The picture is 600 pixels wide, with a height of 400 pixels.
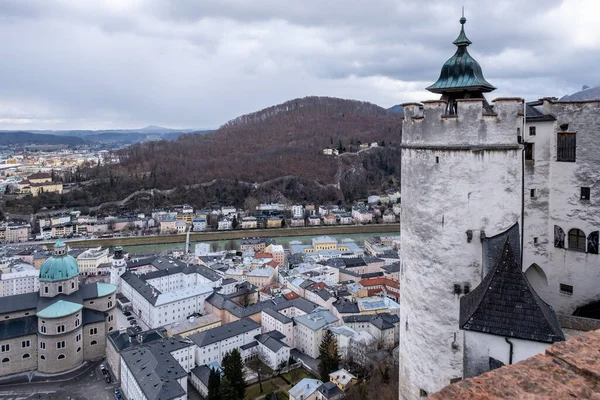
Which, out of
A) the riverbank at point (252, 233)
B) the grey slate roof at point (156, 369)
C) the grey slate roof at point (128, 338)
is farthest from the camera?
the riverbank at point (252, 233)

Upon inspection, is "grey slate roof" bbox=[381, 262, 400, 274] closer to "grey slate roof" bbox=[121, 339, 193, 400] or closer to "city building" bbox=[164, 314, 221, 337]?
"city building" bbox=[164, 314, 221, 337]

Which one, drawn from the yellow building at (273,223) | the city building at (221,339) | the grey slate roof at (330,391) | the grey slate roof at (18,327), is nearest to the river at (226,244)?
the yellow building at (273,223)

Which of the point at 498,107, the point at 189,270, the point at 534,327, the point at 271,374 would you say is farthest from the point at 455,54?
the point at 189,270

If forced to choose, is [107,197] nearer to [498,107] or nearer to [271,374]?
[271,374]

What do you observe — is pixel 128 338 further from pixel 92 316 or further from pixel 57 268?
pixel 57 268

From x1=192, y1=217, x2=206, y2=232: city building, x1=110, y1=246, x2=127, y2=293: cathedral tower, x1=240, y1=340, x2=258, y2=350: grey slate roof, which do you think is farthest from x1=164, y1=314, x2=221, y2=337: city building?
x1=192, y1=217, x2=206, y2=232: city building

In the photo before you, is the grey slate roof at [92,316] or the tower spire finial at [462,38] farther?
the grey slate roof at [92,316]

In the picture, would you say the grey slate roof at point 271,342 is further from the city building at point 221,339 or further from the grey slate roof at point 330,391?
the grey slate roof at point 330,391
